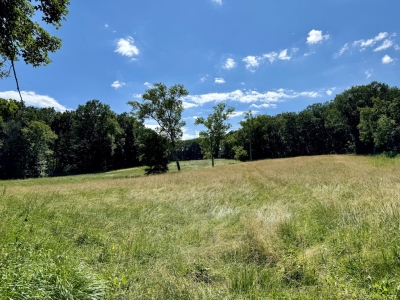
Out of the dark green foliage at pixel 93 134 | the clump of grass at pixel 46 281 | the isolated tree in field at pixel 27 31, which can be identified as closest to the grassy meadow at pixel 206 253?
the clump of grass at pixel 46 281

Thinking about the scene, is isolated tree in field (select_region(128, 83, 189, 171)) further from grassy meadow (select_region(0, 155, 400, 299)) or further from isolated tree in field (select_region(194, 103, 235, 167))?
grassy meadow (select_region(0, 155, 400, 299))

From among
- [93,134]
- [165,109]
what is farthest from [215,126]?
[93,134]

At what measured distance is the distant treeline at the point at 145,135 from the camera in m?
37.7

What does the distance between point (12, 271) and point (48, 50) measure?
751 centimetres

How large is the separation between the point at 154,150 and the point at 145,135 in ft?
8.76

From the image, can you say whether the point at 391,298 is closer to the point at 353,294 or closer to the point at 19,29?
the point at 353,294

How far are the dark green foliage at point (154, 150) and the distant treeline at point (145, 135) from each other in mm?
150

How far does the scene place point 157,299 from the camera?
3.01 metres

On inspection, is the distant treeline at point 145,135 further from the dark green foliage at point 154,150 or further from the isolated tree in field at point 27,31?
the isolated tree in field at point 27,31

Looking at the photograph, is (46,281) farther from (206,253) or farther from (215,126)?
(215,126)

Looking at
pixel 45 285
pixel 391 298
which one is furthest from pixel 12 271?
pixel 391 298

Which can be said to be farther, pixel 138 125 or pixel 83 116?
pixel 83 116

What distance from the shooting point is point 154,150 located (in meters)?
32.5

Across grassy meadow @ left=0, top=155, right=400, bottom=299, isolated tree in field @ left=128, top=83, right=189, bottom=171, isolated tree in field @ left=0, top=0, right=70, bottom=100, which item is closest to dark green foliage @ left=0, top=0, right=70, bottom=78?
isolated tree in field @ left=0, top=0, right=70, bottom=100
